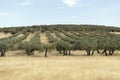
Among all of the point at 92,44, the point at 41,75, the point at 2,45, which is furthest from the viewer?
the point at 92,44

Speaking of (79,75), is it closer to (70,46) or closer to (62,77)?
(62,77)

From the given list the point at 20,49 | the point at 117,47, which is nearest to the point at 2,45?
the point at 20,49

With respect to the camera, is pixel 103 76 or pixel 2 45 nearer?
pixel 103 76

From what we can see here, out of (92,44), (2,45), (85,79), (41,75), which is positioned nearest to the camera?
(85,79)

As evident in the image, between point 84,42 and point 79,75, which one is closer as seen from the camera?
point 79,75

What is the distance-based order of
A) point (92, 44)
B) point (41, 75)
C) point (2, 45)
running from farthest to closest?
point (92, 44) < point (2, 45) < point (41, 75)

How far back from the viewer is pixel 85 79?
133ft

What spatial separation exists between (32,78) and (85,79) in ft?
24.6

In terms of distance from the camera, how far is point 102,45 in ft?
323

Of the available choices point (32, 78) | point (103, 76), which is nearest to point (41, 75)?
point (32, 78)

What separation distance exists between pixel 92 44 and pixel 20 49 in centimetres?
2396

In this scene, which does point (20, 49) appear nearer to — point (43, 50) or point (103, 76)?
point (43, 50)

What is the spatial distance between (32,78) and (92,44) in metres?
57.8

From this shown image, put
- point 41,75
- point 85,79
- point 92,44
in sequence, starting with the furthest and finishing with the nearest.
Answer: point 92,44, point 41,75, point 85,79
